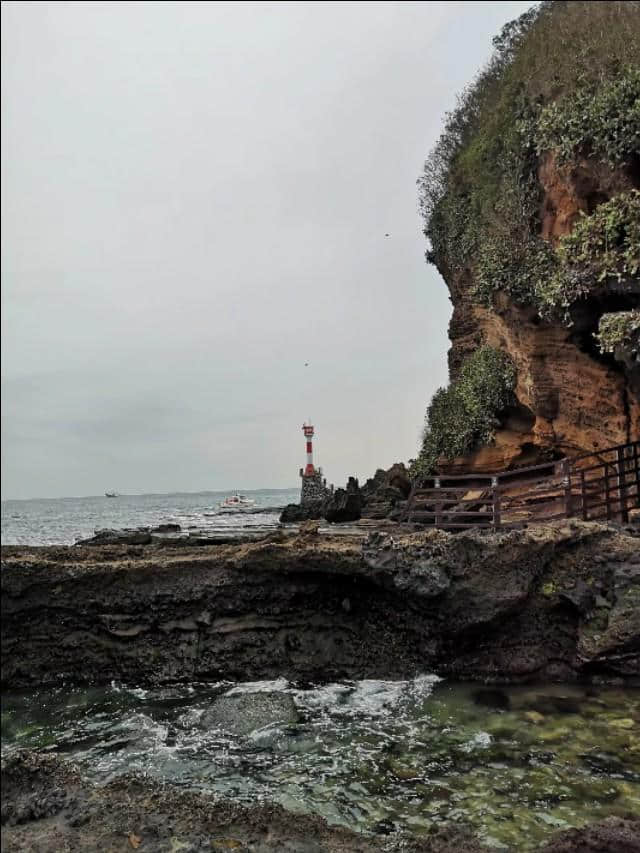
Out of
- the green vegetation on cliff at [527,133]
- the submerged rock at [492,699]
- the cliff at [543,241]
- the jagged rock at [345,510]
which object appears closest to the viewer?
the submerged rock at [492,699]

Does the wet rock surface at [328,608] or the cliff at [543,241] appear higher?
the cliff at [543,241]

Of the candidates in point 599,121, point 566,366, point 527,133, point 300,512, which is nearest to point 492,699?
point 566,366

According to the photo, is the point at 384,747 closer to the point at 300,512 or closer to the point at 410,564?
the point at 410,564

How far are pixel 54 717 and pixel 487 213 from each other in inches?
754

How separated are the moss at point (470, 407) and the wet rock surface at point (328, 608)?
1257 cm

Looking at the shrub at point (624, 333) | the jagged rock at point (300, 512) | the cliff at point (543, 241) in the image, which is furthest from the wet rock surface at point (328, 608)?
the jagged rock at point (300, 512)

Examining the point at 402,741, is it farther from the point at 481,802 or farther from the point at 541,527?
the point at 541,527

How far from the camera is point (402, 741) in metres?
6.47

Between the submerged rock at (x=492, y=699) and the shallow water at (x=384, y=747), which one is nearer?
the shallow water at (x=384, y=747)

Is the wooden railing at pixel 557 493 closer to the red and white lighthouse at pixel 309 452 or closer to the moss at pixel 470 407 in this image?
the moss at pixel 470 407

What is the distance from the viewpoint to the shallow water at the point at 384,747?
4.99 m

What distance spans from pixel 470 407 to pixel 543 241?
7.65 m

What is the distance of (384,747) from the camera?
6320mm

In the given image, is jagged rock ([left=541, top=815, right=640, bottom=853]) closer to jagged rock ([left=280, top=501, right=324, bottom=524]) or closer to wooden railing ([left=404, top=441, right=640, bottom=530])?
wooden railing ([left=404, top=441, right=640, bottom=530])
